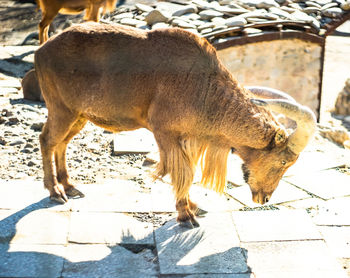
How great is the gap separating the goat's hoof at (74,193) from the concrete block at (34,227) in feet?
1.27

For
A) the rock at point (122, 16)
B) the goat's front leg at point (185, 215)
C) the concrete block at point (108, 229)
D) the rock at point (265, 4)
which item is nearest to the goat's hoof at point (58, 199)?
the concrete block at point (108, 229)

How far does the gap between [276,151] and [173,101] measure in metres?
0.98

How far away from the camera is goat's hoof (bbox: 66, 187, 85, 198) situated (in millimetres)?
5367

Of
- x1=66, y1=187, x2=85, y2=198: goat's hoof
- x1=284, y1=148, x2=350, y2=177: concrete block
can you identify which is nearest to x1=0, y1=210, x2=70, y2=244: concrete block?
x1=66, y1=187, x2=85, y2=198: goat's hoof

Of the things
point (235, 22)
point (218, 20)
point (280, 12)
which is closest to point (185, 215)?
point (235, 22)

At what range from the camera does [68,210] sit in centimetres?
506

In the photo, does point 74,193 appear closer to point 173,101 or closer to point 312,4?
point 173,101

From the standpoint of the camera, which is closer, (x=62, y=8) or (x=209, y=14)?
(x=209, y=14)

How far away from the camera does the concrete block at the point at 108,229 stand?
462cm

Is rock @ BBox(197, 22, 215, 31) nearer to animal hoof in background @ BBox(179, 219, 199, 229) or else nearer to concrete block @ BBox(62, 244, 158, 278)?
animal hoof in background @ BBox(179, 219, 199, 229)

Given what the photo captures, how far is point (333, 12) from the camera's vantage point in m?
10.3

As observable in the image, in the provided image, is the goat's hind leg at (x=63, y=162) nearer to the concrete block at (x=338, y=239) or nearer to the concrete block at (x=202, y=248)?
the concrete block at (x=202, y=248)

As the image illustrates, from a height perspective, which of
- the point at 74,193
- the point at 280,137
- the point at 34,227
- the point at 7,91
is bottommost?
the point at 7,91

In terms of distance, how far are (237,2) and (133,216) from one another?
6.43 m
